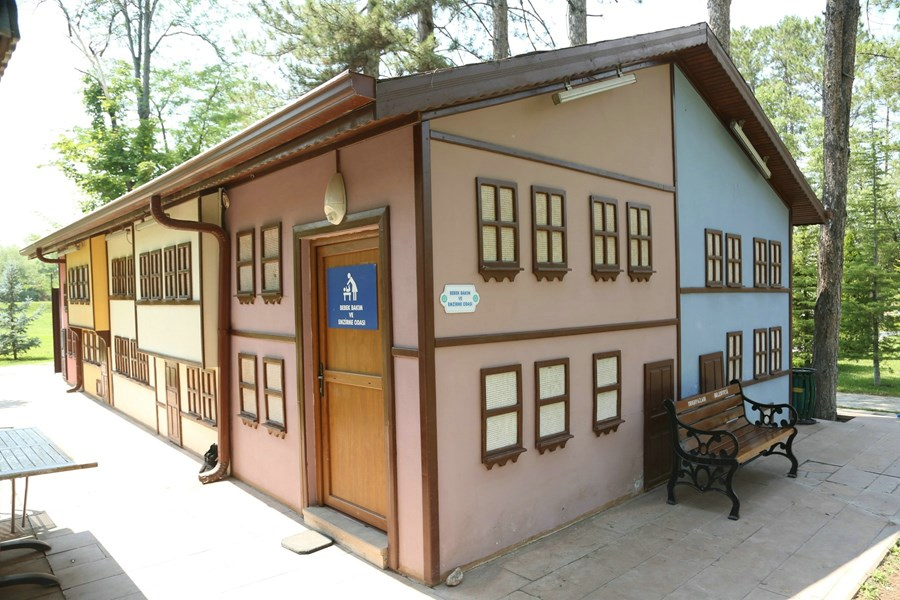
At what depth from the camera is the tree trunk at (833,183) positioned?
9.43 metres

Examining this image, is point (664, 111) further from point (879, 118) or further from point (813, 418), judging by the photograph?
point (879, 118)

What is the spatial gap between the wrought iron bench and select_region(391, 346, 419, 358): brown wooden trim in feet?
9.02

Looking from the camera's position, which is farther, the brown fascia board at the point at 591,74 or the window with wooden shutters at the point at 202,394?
the window with wooden shutters at the point at 202,394

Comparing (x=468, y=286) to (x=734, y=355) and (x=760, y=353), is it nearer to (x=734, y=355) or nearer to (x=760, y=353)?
(x=734, y=355)

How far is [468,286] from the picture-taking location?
4.24 m

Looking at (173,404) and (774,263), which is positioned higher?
(774,263)

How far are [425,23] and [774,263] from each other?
9.29 m

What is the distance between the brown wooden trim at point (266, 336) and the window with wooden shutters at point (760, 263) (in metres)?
6.05

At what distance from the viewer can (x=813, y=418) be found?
922cm

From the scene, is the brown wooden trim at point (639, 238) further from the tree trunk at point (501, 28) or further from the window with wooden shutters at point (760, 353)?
the tree trunk at point (501, 28)

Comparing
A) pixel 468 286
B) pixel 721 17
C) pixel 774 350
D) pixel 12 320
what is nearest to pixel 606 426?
pixel 468 286

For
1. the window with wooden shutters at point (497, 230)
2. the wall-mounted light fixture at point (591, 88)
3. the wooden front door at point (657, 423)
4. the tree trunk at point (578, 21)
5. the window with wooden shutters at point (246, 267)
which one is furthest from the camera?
the tree trunk at point (578, 21)

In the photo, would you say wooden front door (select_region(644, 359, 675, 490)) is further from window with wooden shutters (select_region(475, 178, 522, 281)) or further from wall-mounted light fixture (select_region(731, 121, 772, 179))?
wall-mounted light fixture (select_region(731, 121, 772, 179))

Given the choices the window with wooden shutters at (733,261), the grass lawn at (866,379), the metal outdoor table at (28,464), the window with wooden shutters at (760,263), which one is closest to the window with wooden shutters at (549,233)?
the window with wooden shutters at (733,261)
